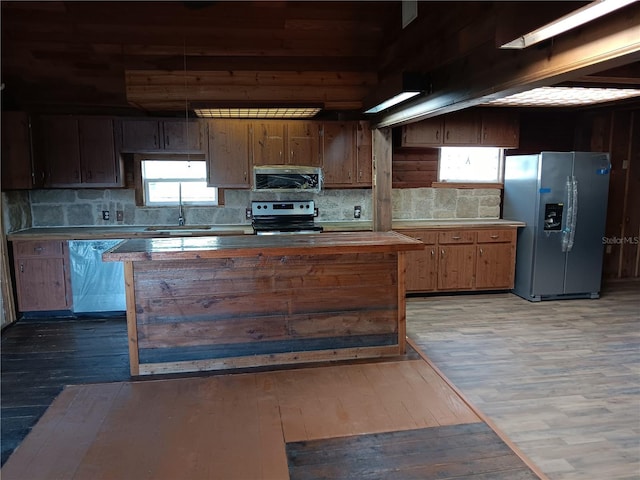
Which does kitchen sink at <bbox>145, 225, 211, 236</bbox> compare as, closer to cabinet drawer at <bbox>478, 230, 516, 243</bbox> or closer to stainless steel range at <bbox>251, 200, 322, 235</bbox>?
stainless steel range at <bbox>251, 200, 322, 235</bbox>

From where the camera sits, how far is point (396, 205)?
5.78 meters

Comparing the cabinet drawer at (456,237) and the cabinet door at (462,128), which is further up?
the cabinet door at (462,128)

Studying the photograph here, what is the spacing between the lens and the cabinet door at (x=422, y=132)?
5316 mm

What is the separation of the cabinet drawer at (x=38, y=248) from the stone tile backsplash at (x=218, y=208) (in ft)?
0.88

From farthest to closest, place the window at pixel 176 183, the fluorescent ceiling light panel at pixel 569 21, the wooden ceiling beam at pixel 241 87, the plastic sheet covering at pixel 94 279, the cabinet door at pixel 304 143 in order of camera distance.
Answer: the window at pixel 176 183 → the cabinet door at pixel 304 143 → the plastic sheet covering at pixel 94 279 → the wooden ceiling beam at pixel 241 87 → the fluorescent ceiling light panel at pixel 569 21

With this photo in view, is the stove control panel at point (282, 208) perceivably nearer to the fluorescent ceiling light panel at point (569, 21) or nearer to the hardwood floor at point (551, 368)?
the hardwood floor at point (551, 368)

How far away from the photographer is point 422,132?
17.5 ft

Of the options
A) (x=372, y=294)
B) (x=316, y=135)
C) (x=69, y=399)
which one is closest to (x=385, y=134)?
(x=316, y=135)

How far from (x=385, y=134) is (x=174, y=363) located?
331 centimetres

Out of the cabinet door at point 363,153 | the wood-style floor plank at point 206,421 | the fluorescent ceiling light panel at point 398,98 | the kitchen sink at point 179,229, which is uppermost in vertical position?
the fluorescent ceiling light panel at point 398,98

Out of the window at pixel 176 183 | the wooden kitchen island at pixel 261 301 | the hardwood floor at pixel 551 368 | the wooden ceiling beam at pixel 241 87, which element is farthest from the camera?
the window at pixel 176 183

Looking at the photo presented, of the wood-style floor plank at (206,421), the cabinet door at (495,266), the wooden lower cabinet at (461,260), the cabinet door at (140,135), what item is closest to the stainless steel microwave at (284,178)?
the cabinet door at (140,135)

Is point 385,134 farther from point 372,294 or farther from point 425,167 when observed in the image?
point 372,294

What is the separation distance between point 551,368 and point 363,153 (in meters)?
3.09
